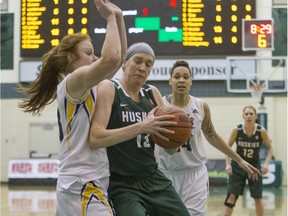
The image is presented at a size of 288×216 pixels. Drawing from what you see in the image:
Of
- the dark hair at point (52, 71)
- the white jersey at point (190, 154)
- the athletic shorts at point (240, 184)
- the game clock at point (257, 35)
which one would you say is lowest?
the athletic shorts at point (240, 184)

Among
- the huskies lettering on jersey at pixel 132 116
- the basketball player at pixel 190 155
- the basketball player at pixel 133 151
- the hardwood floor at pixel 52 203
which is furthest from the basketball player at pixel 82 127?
the hardwood floor at pixel 52 203

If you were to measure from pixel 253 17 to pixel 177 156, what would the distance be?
289 inches

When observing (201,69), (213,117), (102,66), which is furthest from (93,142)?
(213,117)

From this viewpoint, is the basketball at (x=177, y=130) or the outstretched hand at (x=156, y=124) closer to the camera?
the outstretched hand at (x=156, y=124)

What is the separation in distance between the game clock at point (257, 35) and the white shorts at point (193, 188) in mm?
7248

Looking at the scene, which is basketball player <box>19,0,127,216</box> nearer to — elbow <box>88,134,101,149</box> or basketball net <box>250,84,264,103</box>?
elbow <box>88,134,101,149</box>

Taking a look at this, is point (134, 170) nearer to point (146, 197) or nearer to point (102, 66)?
point (146, 197)

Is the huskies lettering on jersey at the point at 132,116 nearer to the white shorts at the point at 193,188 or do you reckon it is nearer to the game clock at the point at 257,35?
the white shorts at the point at 193,188

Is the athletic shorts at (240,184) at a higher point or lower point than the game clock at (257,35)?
lower

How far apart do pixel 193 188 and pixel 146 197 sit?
1.50 meters

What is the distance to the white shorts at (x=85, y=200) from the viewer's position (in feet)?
10.7

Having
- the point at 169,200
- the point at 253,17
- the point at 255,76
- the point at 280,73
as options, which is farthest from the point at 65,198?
the point at 280,73

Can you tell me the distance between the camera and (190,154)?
506 centimetres

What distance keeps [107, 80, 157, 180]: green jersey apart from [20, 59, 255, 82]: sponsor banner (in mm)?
11224
